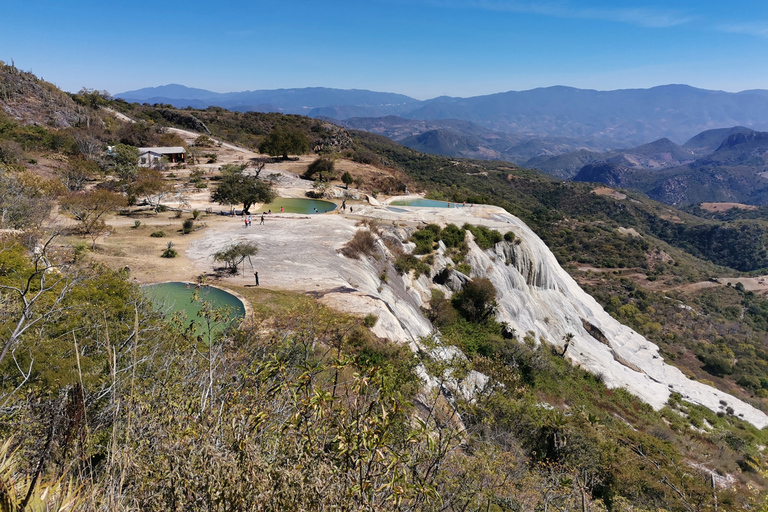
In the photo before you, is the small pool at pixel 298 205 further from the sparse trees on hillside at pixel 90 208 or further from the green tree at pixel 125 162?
the green tree at pixel 125 162

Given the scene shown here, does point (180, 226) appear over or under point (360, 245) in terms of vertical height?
over

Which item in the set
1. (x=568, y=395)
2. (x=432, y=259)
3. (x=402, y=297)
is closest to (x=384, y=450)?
(x=402, y=297)

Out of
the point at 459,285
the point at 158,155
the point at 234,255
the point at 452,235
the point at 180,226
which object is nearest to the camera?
the point at 234,255

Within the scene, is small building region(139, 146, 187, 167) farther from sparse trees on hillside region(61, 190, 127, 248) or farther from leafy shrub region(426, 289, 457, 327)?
leafy shrub region(426, 289, 457, 327)

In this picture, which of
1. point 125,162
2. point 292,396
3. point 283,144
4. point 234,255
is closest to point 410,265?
point 234,255

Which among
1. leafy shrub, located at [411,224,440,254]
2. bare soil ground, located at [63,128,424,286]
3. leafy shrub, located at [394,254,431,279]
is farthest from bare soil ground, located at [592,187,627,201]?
leafy shrub, located at [394,254,431,279]

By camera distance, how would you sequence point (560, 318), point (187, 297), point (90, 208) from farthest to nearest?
point (560, 318), point (90, 208), point (187, 297)

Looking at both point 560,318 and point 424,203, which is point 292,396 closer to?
point 560,318
